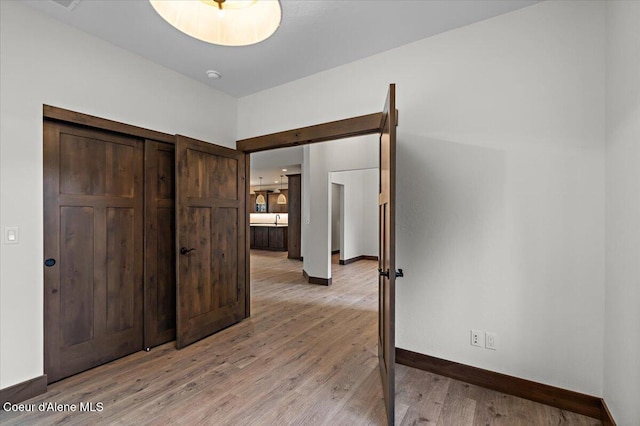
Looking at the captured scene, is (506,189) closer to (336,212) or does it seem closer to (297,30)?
(297,30)

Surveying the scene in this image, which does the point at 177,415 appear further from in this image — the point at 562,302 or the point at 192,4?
the point at 562,302

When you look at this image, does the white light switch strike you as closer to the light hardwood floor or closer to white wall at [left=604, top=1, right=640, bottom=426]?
the light hardwood floor

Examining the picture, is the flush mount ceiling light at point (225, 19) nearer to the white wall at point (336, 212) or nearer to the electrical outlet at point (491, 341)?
the electrical outlet at point (491, 341)

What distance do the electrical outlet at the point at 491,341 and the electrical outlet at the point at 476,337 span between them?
0.03 metres

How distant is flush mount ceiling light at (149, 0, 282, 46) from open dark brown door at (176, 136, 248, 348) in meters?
1.62

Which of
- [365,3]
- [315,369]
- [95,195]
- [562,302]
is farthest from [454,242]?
[95,195]

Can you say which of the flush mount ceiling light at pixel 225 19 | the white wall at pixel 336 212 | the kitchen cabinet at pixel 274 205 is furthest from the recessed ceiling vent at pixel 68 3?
the kitchen cabinet at pixel 274 205

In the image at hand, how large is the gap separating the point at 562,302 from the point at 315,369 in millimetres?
1919

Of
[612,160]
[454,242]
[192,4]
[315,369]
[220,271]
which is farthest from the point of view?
[220,271]

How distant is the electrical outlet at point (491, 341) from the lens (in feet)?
7.23

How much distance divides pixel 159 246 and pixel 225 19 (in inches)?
89.5

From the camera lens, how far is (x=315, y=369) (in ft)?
8.29

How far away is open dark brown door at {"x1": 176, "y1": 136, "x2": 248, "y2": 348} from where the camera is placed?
115 inches

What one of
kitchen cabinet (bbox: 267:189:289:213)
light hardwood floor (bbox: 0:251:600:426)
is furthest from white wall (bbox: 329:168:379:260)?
light hardwood floor (bbox: 0:251:600:426)
